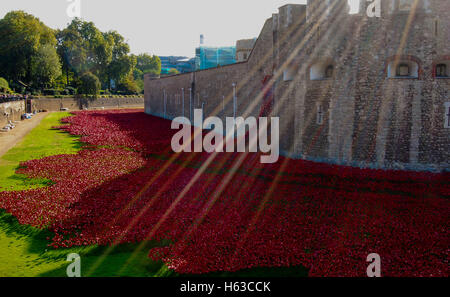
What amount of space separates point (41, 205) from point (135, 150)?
11.9 m

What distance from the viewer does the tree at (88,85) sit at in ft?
243

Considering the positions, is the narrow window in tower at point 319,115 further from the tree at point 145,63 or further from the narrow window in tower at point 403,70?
the tree at point 145,63

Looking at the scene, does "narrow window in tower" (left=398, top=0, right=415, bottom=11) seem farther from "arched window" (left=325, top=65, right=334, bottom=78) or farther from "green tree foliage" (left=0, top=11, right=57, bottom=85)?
"green tree foliage" (left=0, top=11, right=57, bottom=85)

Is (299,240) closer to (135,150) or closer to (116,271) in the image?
(116,271)

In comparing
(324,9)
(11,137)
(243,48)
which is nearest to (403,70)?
(324,9)

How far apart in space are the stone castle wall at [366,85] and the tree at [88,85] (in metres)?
60.9

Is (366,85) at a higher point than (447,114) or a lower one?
higher

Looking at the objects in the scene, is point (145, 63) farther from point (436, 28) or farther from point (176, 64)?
point (436, 28)

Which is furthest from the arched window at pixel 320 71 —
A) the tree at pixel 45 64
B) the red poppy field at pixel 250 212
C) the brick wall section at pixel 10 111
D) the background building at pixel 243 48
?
the tree at pixel 45 64

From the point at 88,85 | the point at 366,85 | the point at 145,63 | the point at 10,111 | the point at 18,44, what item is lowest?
the point at 10,111

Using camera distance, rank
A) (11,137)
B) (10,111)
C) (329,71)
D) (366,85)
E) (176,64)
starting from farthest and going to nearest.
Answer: (176,64)
(10,111)
(11,137)
(329,71)
(366,85)

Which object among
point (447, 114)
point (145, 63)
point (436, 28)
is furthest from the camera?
point (145, 63)

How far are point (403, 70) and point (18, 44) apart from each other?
60.2 meters

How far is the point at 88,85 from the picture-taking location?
74438 millimetres
